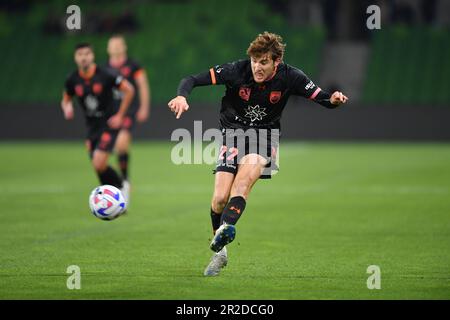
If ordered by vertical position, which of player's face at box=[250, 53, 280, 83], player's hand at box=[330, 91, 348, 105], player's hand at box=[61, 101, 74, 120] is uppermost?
player's face at box=[250, 53, 280, 83]

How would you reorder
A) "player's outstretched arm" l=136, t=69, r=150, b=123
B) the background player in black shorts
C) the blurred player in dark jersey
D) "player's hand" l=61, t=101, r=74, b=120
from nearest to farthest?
"player's hand" l=61, t=101, r=74, b=120 → the background player in black shorts → the blurred player in dark jersey → "player's outstretched arm" l=136, t=69, r=150, b=123

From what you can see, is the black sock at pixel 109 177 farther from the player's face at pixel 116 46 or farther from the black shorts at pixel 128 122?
the player's face at pixel 116 46

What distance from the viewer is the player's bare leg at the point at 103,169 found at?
1287 centimetres

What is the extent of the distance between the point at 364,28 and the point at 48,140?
11.7m

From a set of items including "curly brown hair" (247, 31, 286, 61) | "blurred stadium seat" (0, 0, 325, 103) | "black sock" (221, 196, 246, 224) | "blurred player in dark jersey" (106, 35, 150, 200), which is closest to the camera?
"black sock" (221, 196, 246, 224)

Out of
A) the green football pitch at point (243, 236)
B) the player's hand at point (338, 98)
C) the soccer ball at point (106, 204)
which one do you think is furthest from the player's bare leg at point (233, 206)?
the soccer ball at point (106, 204)

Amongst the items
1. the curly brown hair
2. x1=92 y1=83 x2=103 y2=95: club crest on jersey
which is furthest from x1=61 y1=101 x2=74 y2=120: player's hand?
the curly brown hair

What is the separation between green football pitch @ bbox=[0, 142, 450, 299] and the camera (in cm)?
747

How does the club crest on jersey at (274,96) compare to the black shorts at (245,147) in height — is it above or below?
above

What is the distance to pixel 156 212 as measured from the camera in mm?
13281

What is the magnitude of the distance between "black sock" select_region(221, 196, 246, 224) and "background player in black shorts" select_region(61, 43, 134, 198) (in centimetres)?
494

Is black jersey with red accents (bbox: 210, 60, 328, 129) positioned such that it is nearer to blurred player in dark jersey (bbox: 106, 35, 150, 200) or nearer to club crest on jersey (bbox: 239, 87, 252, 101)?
club crest on jersey (bbox: 239, 87, 252, 101)

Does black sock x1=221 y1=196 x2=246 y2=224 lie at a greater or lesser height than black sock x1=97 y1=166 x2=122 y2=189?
greater

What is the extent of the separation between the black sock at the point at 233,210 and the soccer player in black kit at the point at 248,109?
0.08 meters
